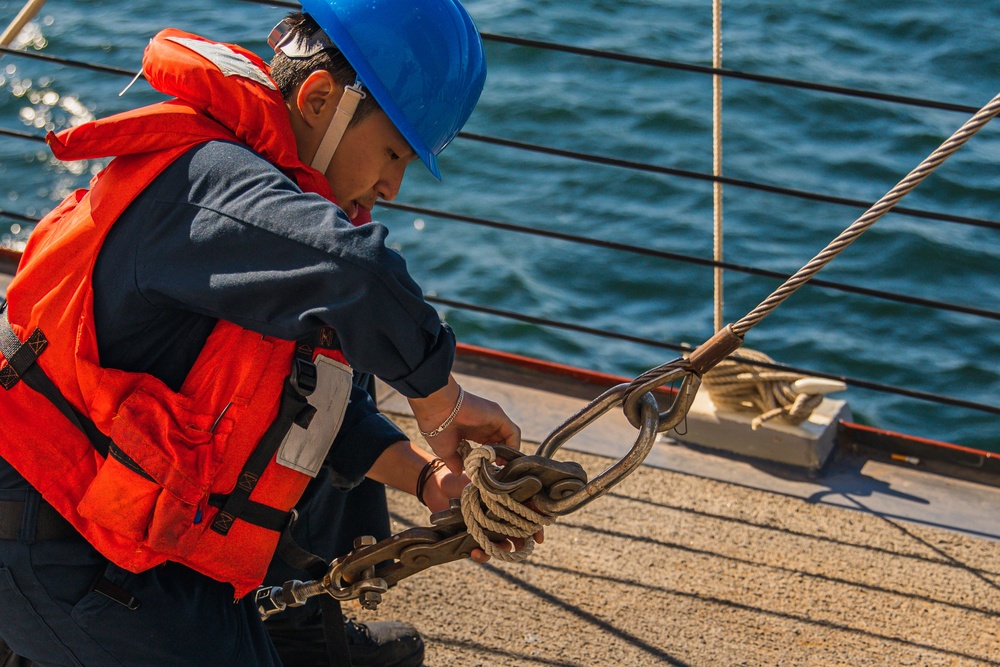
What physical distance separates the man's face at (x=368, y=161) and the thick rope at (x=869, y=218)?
0.62 meters

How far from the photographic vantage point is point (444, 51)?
1837 mm

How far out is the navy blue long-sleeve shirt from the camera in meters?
1.55

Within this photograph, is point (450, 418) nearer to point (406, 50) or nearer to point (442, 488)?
point (442, 488)

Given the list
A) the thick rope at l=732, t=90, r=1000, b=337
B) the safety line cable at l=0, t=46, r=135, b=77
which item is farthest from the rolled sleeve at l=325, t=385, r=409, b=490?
the safety line cable at l=0, t=46, r=135, b=77

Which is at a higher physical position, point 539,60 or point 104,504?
point 104,504

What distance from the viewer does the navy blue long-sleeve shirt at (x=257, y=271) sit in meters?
1.55

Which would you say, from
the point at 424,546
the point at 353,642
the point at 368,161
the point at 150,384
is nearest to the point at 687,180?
the point at 353,642

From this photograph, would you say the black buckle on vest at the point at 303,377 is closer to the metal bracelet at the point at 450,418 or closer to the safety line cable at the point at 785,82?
the metal bracelet at the point at 450,418

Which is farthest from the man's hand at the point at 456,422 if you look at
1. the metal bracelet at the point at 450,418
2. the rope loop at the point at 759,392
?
the rope loop at the point at 759,392

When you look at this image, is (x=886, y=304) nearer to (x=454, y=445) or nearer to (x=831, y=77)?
(x=831, y=77)

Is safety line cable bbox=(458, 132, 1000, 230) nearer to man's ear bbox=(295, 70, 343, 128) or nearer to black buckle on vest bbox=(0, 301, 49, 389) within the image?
man's ear bbox=(295, 70, 343, 128)

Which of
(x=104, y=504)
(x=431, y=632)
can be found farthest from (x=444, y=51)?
(x=431, y=632)

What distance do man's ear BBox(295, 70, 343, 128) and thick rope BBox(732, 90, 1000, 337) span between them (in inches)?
29.2

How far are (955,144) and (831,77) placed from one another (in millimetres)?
7900
